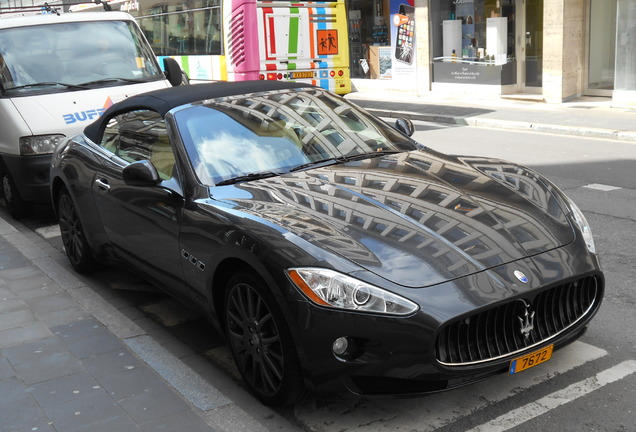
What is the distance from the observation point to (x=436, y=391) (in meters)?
3.64

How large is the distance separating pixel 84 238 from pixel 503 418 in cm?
396

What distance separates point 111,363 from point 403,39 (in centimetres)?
1908

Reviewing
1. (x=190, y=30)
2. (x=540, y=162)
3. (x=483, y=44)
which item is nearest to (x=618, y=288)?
(x=540, y=162)

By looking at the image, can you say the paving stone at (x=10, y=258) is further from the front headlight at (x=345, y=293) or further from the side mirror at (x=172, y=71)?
the front headlight at (x=345, y=293)

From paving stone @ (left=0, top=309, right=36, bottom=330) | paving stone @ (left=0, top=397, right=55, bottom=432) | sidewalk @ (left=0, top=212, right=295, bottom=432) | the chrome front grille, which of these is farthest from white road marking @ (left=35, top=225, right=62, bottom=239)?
the chrome front grille

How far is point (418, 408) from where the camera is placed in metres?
4.02

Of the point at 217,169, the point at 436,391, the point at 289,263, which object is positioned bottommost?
the point at 436,391

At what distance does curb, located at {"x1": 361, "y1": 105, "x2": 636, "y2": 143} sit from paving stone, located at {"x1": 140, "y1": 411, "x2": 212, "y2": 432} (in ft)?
34.4

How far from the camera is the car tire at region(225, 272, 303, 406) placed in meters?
3.88

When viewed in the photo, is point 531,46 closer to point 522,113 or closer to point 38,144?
point 522,113

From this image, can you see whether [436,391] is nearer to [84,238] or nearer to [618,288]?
[618,288]

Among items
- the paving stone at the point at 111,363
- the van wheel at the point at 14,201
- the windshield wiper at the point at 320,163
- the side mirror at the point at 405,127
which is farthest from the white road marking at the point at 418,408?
the van wheel at the point at 14,201

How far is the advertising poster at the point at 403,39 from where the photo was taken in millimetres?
22141

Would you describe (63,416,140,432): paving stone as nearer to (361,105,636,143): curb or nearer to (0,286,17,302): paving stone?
(0,286,17,302): paving stone
